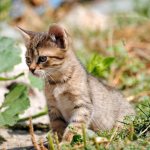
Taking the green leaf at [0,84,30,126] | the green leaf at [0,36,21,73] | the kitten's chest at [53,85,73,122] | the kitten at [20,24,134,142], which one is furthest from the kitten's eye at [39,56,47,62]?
the green leaf at [0,36,21,73]

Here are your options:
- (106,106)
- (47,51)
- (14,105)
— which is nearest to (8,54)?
(14,105)

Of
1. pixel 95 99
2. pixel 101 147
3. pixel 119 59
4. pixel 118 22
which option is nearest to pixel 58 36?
pixel 95 99

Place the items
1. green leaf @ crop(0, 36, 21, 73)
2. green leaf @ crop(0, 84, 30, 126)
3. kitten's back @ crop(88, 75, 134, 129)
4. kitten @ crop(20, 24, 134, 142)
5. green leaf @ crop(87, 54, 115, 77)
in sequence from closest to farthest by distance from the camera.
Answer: kitten @ crop(20, 24, 134, 142) < kitten's back @ crop(88, 75, 134, 129) < green leaf @ crop(0, 84, 30, 126) < green leaf @ crop(0, 36, 21, 73) < green leaf @ crop(87, 54, 115, 77)

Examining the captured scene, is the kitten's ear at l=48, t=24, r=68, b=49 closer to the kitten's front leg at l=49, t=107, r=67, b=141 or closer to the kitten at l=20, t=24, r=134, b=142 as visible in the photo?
the kitten at l=20, t=24, r=134, b=142

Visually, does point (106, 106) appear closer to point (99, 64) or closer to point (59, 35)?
point (59, 35)

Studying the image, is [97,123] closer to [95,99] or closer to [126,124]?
[95,99]

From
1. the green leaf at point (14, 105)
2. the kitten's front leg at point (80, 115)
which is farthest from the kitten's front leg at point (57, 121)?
the green leaf at point (14, 105)
